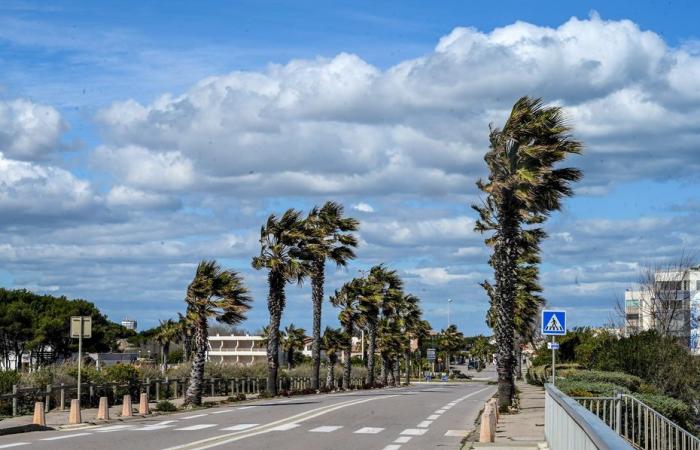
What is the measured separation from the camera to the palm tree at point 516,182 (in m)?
31.6

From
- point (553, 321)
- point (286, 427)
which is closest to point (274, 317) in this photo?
point (553, 321)

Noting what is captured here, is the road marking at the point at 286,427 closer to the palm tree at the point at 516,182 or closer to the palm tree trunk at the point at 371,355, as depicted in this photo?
the palm tree at the point at 516,182

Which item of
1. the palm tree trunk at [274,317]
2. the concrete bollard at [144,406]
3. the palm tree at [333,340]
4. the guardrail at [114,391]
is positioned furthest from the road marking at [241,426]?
the palm tree at [333,340]

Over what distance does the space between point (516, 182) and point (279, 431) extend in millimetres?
11916

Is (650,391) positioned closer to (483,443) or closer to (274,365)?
(483,443)

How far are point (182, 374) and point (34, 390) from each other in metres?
21.8

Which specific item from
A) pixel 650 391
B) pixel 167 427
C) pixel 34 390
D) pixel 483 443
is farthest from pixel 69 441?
pixel 650 391

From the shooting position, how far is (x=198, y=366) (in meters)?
40.5

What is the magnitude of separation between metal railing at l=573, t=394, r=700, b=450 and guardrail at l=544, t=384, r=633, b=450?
4.38m

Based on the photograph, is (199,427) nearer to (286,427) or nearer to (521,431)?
(286,427)

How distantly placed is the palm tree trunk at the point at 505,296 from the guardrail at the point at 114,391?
14.2m

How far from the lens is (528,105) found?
31.8 m

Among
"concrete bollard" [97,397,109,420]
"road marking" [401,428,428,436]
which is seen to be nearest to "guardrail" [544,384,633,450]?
"road marking" [401,428,428,436]

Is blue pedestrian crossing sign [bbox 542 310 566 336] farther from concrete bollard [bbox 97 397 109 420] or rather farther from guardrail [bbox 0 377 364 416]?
guardrail [bbox 0 377 364 416]
